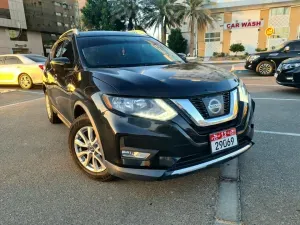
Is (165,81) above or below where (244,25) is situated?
below

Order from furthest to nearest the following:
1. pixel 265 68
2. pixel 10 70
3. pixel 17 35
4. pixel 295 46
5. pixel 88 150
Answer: pixel 17 35 < pixel 265 68 < pixel 295 46 < pixel 10 70 < pixel 88 150

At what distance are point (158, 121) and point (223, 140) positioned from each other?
2.30ft

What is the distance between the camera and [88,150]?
2949mm

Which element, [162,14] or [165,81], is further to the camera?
[162,14]

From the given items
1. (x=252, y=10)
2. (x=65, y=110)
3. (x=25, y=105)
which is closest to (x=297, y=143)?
(x=65, y=110)

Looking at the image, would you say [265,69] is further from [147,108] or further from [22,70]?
[147,108]

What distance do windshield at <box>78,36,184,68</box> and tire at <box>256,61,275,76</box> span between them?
9.57m

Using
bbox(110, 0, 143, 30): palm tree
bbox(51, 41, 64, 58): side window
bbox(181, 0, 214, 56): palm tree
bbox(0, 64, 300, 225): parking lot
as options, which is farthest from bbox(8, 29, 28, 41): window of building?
bbox(0, 64, 300, 225): parking lot

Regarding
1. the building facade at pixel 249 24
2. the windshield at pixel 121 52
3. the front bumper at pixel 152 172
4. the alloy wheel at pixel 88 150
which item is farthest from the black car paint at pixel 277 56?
the building facade at pixel 249 24

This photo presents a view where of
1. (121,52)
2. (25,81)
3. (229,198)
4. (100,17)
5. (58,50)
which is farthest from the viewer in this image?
(100,17)

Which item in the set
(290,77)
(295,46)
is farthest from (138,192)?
(295,46)

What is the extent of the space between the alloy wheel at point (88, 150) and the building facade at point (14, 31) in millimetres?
43018

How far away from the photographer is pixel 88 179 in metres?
3.03

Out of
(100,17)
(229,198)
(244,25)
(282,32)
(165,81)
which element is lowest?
(229,198)
